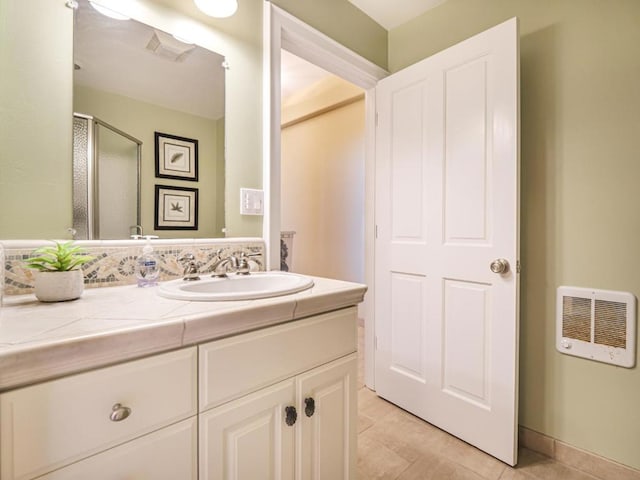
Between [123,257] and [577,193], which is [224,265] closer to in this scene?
[123,257]

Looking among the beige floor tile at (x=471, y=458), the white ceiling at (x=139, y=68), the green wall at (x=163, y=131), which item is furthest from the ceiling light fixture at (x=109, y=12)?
the beige floor tile at (x=471, y=458)

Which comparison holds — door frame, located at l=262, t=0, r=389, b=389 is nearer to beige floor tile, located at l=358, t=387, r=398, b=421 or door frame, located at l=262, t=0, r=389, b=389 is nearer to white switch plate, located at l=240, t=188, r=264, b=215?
white switch plate, located at l=240, t=188, r=264, b=215

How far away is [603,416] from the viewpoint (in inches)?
50.7

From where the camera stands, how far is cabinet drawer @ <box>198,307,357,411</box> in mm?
665

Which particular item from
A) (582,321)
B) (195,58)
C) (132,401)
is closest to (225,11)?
(195,58)

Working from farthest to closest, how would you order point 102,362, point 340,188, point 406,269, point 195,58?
point 340,188 < point 406,269 < point 195,58 < point 102,362

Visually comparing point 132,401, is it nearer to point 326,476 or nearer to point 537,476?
point 326,476

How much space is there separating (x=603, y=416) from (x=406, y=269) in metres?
1.01

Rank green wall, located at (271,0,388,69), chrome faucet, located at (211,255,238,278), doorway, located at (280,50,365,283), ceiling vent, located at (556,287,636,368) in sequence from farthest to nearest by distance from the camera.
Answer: doorway, located at (280,50,365,283), green wall, located at (271,0,388,69), ceiling vent, located at (556,287,636,368), chrome faucet, located at (211,255,238,278)

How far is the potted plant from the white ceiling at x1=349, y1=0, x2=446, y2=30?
1.94 meters

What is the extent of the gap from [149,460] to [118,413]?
125mm

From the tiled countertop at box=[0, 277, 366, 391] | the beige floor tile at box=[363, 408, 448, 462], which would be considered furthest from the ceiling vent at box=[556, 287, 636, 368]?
the tiled countertop at box=[0, 277, 366, 391]

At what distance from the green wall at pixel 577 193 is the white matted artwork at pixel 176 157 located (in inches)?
59.8

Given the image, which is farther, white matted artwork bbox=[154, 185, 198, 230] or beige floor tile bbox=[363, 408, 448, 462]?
beige floor tile bbox=[363, 408, 448, 462]
